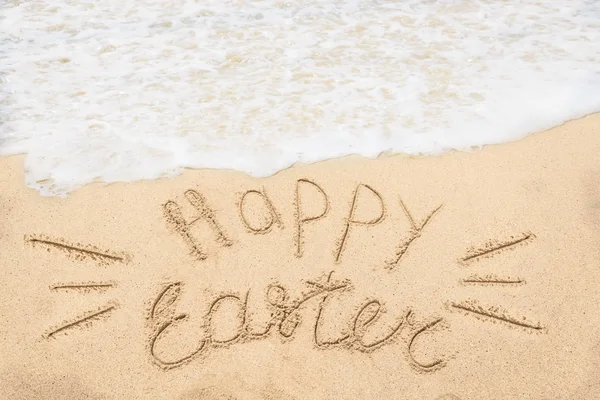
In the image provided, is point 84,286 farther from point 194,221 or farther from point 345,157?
point 345,157

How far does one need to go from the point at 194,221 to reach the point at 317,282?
2.21ft

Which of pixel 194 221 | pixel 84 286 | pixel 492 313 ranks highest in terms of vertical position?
pixel 194 221

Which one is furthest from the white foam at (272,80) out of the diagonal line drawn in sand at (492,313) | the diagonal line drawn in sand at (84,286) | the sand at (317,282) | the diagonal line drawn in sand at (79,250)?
the diagonal line drawn in sand at (492,313)

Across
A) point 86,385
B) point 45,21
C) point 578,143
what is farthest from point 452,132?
point 45,21

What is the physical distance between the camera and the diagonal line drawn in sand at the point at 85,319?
242 centimetres

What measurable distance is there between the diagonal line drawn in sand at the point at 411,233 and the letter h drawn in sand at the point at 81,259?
4.04ft

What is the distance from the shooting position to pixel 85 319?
2.45 metres

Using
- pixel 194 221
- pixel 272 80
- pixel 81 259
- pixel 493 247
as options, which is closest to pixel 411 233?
pixel 493 247

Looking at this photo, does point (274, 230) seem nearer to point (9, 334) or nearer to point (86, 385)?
point (86, 385)

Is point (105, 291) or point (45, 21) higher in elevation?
point (45, 21)

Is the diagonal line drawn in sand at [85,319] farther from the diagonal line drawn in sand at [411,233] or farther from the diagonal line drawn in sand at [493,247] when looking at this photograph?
the diagonal line drawn in sand at [493,247]

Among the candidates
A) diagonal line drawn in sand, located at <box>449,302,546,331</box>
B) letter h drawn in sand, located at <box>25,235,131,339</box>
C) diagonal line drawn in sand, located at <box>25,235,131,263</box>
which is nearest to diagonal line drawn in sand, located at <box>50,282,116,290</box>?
letter h drawn in sand, located at <box>25,235,131,339</box>

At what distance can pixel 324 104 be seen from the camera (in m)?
3.39

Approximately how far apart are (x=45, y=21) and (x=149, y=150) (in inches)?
66.4
